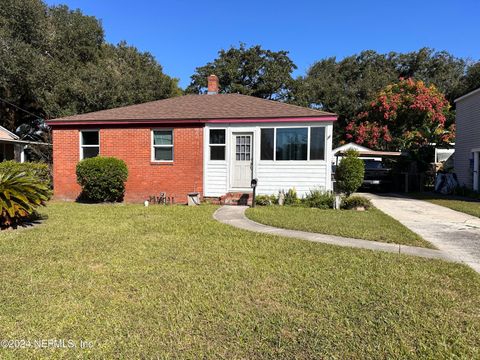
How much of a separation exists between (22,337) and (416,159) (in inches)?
811

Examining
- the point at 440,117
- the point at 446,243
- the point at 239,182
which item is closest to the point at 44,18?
the point at 239,182

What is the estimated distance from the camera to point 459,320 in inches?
134

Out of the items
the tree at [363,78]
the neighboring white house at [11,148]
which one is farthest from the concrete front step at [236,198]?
the tree at [363,78]

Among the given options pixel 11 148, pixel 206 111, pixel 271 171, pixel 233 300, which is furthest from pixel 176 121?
pixel 11 148

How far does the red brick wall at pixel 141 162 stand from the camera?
12.9 m

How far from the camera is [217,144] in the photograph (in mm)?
12797

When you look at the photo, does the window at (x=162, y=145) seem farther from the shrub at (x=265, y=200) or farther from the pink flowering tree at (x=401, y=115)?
the pink flowering tree at (x=401, y=115)

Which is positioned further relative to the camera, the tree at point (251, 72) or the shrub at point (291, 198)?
the tree at point (251, 72)

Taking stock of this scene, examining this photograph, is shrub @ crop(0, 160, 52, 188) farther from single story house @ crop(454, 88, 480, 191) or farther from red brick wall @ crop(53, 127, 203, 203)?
single story house @ crop(454, 88, 480, 191)

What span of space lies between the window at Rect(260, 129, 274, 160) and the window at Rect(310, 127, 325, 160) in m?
1.40

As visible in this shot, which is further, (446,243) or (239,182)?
(239,182)

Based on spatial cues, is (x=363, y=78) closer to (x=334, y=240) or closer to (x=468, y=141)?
(x=468, y=141)

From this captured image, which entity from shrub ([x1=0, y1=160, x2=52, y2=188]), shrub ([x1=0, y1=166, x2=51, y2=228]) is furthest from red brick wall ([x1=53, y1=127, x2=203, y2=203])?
shrub ([x1=0, y1=166, x2=51, y2=228])

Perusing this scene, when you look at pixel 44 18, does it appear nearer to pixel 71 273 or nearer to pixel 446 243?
pixel 71 273
